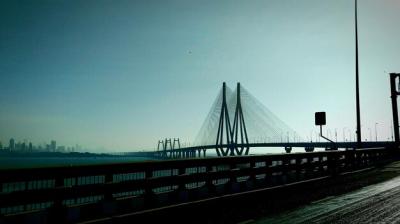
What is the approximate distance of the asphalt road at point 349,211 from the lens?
23.9 feet

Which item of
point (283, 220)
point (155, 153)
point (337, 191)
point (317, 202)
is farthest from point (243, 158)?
point (155, 153)

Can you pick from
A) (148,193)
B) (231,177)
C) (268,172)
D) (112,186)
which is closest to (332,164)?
(268,172)

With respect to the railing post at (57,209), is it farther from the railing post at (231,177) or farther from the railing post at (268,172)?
the railing post at (268,172)

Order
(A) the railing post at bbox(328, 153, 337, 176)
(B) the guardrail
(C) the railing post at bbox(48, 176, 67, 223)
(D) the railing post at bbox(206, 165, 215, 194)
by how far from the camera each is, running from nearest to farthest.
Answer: (B) the guardrail → (C) the railing post at bbox(48, 176, 67, 223) → (D) the railing post at bbox(206, 165, 215, 194) → (A) the railing post at bbox(328, 153, 337, 176)

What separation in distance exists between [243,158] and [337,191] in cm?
381

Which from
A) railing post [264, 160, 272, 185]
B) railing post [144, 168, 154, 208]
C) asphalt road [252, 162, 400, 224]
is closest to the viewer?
asphalt road [252, 162, 400, 224]

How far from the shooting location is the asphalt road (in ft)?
23.9

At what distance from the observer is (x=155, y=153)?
19738 cm

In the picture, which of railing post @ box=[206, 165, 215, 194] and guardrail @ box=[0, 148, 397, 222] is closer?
guardrail @ box=[0, 148, 397, 222]

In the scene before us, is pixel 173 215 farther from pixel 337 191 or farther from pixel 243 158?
pixel 337 191

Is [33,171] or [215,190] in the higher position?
[33,171]

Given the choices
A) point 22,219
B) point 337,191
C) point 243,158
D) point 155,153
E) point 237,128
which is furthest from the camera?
point 155,153

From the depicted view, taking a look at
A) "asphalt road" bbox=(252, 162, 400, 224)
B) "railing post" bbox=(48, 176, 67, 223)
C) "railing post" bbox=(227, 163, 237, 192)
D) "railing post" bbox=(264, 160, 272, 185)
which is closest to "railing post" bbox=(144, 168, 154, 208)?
"railing post" bbox=(48, 176, 67, 223)

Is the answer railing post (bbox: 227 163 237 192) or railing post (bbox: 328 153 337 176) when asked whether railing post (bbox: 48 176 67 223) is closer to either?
railing post (bbox: 227 163 237 192)
